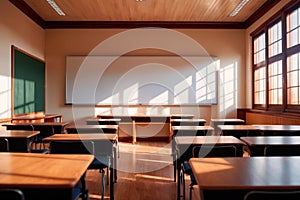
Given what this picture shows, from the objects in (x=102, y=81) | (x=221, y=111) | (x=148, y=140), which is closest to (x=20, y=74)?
(x=102, y=81)

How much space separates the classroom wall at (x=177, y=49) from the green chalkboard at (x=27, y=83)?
0.43 meters

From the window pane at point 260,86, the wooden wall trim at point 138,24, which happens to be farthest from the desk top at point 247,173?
the wooden wall trim at point 138,24

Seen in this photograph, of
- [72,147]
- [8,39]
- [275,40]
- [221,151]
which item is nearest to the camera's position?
[221,151]

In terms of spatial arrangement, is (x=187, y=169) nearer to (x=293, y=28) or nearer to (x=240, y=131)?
(x=240, y=131)

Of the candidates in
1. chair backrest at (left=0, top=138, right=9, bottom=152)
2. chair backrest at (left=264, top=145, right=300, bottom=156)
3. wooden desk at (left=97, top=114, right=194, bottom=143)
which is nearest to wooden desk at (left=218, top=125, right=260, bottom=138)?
chair backrest at (left=264, top=145, right=300, bottom=156)

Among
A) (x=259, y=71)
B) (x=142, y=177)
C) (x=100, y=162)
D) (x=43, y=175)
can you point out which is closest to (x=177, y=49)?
(x=259, y=71)

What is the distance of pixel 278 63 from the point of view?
6230mm

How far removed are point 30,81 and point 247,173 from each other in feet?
21.0

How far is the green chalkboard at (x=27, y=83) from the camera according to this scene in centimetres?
613

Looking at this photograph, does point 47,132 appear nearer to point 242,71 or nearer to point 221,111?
point 221,111

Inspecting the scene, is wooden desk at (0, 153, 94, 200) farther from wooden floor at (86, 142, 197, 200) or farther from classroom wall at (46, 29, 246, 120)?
classroom wall at (46, 29, 246, 120)

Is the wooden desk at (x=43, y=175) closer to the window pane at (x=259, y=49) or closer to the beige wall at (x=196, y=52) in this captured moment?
the beige wall at (x=196, y=52)

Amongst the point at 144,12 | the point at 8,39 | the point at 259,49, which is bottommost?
the point at 8,39

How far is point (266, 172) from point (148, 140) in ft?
20.9
